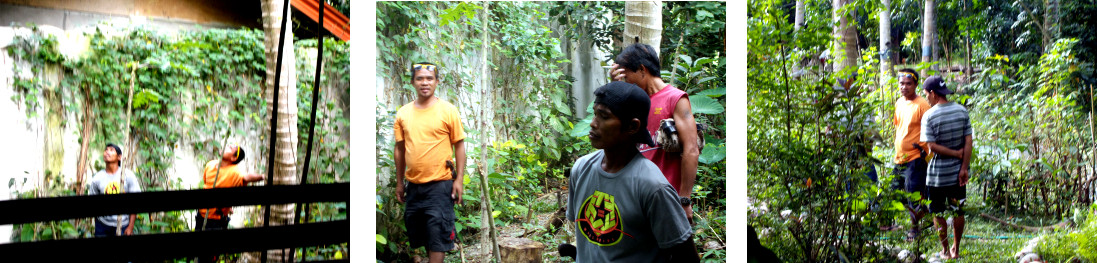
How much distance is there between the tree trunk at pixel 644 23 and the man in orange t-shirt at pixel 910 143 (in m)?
1.32

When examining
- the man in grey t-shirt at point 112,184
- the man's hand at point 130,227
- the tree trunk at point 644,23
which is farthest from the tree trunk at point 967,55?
the man's hand at point 130,227

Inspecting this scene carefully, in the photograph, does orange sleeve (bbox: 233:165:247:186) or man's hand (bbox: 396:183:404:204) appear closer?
man's hand (bbox: 396:183:404:204)

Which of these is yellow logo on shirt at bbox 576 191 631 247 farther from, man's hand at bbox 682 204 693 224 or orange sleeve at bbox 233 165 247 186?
orange sleeve at bbox 233 165 247 186

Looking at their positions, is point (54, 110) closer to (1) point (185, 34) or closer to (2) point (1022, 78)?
(1) point (185, 34)

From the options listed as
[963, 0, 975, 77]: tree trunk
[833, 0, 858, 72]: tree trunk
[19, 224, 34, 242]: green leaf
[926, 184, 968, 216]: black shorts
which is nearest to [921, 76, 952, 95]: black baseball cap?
[963, 0, 975, 77]: tree trunk

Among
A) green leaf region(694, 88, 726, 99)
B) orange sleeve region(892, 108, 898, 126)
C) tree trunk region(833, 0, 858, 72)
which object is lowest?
orange sleeve region(892, 108, 898, 126)

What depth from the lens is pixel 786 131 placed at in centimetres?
370

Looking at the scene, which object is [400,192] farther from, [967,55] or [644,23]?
[967,55]

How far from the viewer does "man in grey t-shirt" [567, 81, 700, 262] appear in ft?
8.91

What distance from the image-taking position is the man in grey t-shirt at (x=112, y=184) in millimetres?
4027

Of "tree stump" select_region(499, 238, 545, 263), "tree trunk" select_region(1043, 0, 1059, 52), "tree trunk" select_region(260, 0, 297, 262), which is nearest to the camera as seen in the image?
"tree trunk" select_region(1043, 0, 1059, 52)

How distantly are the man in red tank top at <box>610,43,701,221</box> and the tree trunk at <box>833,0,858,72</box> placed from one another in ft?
2.95

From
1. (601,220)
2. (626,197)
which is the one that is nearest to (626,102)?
(626,197)

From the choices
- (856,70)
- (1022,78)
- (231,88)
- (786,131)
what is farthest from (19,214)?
(1022,78)
